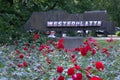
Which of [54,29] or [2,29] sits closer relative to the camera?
[54,29]

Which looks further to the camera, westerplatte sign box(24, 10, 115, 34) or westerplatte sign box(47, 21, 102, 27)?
westerplatte sign box(47, 21, 102, 27)

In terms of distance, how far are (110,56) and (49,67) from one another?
6.47 ft

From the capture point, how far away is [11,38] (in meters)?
13.0

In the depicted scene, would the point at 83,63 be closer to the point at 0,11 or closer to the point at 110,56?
the point at 110,56

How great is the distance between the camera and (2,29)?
14398 mm

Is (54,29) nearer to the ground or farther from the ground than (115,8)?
farther from the ground

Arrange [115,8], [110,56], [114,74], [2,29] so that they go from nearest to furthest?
[114,74] → [110,56] → [2,29] → [115,8]

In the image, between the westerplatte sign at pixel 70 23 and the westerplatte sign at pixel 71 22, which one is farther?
the westerplatte sign at pixel 70 23

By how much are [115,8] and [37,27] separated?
33.9 meters

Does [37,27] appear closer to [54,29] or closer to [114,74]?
[54,29]

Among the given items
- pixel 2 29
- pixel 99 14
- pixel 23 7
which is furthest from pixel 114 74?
pixel 23 7

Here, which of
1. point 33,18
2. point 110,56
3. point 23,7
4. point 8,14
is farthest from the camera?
point 23,7

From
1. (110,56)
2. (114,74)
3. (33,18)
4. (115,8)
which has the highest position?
(114,74)

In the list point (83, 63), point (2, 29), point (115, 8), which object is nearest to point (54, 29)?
point (2, 29)
